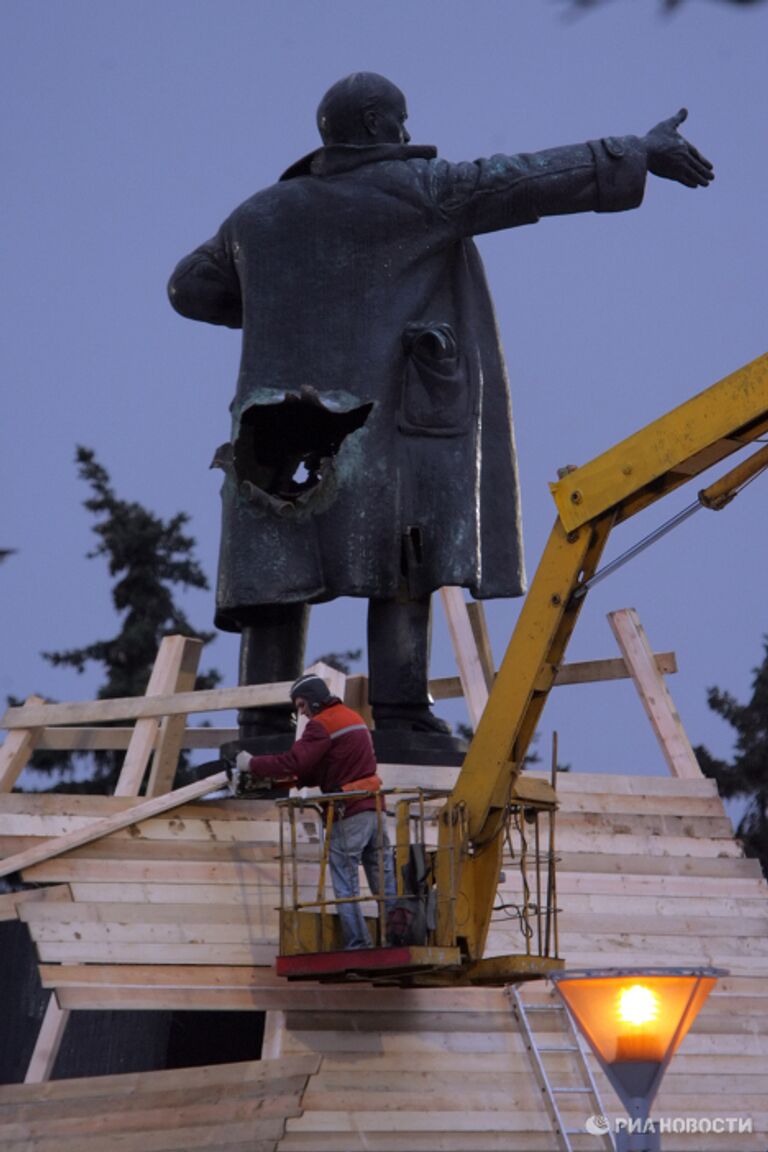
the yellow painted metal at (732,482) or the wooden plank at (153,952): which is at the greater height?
the yellow painted metal at (732,482)

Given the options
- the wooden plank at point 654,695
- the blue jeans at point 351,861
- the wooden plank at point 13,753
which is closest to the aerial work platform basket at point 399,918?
the blue jeans at point 351,861

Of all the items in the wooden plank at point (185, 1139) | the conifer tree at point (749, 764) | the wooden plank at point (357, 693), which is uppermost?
the conifer tree at point (749, 764)

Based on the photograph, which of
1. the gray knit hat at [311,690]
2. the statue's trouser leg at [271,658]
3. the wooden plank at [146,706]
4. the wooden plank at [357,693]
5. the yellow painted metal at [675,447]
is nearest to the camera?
the yellow painted metal at [675,447]

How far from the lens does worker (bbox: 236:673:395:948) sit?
8516 millimetres

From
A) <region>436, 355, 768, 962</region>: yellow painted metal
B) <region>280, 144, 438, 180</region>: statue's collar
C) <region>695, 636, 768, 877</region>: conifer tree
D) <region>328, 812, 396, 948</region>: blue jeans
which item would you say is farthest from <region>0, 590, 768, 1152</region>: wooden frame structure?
<region>695, 636, 768, 877</region>: conifer tree

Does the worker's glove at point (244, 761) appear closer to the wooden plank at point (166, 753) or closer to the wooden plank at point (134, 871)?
the wooden plank at point (134, 871)

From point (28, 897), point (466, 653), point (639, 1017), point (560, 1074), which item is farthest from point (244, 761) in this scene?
point (466, 653)

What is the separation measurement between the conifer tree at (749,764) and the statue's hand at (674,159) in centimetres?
1009

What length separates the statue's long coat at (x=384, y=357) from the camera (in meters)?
10.5

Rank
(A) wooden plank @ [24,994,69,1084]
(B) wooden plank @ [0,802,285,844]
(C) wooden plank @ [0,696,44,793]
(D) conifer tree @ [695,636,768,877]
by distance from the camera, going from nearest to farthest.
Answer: (A) wooden plank @ [24,994,69,1084] → (B) wooden plank @ [0,802,285,844] → (C) wooden plank @ [0,696,44,793] → (D) conifer tree @ [695,636,768,877]

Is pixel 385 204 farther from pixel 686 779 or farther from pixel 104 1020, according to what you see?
pixel 104 1020

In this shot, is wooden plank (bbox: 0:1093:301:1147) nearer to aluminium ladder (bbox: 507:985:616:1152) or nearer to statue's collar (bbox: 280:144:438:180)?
aluminium ladder (bbox: 507:985:616:1152)

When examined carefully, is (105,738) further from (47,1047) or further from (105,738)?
(47,1047)

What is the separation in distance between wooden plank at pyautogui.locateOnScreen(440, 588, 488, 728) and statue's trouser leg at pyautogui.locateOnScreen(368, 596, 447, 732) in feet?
6.36
